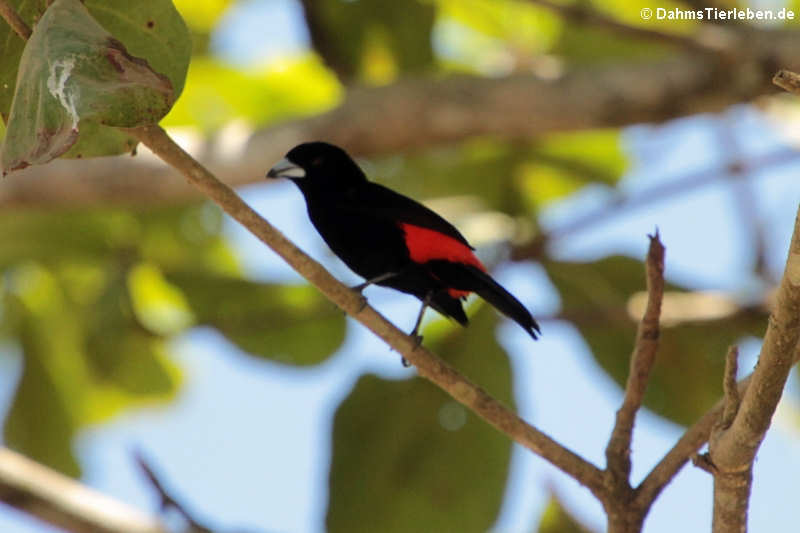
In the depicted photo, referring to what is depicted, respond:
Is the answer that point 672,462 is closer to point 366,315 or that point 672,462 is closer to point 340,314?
point 366,315

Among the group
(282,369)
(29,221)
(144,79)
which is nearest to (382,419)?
(282,369)

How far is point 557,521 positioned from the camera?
4793 mm

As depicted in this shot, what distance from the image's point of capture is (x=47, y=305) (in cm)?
640

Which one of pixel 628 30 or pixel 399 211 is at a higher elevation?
pixel 628 30

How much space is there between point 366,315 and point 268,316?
9.50 feet

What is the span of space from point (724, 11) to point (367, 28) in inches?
67.7

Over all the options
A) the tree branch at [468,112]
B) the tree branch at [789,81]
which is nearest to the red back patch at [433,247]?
the tree branch at [468,112]

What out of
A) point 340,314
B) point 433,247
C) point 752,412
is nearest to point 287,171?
point 433,247

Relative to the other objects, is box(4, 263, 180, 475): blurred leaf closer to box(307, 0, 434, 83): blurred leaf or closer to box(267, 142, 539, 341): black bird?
box(307, 0, 434, 83): blurred leaf

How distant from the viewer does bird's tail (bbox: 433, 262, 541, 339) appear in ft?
11.0

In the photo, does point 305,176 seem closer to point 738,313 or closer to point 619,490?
point 619,490

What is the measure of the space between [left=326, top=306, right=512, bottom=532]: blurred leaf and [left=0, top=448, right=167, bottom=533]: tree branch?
0.84 metres

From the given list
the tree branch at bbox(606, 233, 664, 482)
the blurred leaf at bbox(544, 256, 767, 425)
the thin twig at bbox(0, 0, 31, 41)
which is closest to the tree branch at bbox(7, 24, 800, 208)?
the blurred leaf at bbox(544, 256, 767, 425)

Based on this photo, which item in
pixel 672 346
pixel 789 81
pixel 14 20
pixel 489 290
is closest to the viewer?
pixel 789 81
